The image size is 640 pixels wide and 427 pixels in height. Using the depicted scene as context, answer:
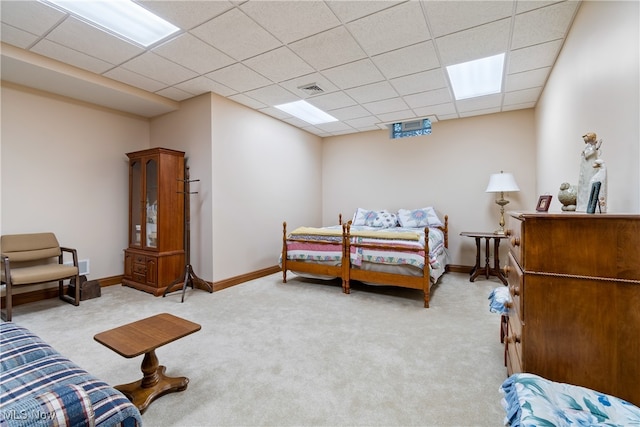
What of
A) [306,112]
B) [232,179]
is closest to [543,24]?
[306,112]

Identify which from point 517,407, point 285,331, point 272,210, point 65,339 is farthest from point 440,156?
point 65,339

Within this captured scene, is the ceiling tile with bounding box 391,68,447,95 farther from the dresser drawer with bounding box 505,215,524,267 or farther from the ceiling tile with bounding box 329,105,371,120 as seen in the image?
the dresser drawer with bounding box 505,215,524,267

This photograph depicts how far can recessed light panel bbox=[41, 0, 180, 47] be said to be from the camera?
225 centimetres

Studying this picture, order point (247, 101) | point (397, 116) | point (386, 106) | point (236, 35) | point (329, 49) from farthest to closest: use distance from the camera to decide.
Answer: point (397, 116) → point (386, 106) → point (247, 101) → point (329, 49) → point (236, 35)

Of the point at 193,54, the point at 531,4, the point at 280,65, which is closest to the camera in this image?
the point at 531,4

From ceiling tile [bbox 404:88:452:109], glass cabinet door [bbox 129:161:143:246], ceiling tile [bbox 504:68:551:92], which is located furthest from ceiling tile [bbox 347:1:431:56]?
glass cabinet door [bbox 129:161:143:246]

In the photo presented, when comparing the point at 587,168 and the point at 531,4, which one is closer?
the point at 587,168

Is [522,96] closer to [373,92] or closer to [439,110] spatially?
[439,110]

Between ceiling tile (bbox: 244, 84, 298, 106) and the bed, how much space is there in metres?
1.92

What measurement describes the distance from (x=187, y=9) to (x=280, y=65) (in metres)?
1.09

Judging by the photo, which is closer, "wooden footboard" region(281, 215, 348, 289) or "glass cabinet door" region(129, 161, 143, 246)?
"wooden footboard" region(281, 215, 348, 289)

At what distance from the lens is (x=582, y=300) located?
1.13 metres

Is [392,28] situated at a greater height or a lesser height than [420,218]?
greater

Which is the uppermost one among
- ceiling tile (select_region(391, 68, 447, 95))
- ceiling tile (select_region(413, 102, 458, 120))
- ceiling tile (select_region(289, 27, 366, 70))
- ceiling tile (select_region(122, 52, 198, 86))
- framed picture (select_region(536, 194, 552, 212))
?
ceiling tile (select_region(122, 52, 198, 86))
